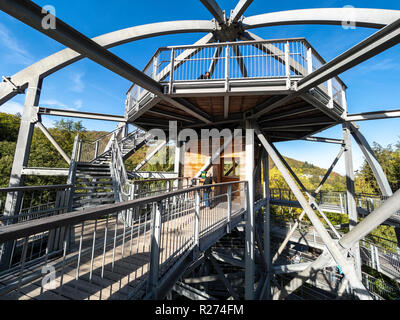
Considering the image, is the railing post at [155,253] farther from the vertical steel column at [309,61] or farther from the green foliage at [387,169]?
the green foliage at [387,169]

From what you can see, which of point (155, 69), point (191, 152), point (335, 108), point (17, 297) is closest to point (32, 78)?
point (155, 69)

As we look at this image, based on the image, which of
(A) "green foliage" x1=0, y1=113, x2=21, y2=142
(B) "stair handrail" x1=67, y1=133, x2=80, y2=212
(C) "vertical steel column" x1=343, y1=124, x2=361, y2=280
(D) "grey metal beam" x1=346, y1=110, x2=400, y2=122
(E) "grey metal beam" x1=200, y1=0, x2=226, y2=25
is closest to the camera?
(B) "stair handrail" x1=67, y1=133, x2=80, y2=212

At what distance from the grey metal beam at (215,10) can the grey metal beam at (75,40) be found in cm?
414

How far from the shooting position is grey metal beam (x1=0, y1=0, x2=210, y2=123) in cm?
268

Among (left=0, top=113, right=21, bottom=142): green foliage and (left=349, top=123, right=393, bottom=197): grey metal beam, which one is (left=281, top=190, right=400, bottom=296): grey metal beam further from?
(left=0, top=113, right=21, bottom=142): green foliage

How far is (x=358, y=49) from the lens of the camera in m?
3.71

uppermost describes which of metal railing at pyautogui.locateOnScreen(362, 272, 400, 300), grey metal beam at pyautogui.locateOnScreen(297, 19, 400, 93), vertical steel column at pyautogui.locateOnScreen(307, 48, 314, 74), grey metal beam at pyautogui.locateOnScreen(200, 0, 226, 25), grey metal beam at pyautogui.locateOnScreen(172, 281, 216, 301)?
grey metal beam at pyautogui.locateOnScreen(200, 0, 226, 25)

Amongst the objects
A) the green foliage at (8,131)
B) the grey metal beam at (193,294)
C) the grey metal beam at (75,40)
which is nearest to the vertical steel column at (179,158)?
the grey metal beam at (193,294)

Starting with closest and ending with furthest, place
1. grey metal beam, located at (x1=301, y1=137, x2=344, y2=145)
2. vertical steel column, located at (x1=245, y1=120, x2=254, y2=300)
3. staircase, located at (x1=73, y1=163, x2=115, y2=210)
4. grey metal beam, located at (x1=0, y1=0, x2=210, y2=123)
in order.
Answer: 1. grey metal beam, located at (x1=0, y1=0, x2=210, y2=123)
2. staircase, located at (x1=73, y1=163, x2=115, y2=210)
3. vertical steel column, located at (x1=245, y1=120, x2=254, y2=300)
4. grey metal beam, located at (x1=301, y1=137, x2=344, y2=145)

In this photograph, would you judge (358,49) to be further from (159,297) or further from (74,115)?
(74,115)

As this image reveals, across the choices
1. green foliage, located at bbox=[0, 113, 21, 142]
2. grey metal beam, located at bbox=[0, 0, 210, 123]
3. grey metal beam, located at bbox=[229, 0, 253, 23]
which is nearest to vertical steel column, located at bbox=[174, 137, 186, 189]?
grey metal beam, located at bbox=[0, 0, 210, 123]

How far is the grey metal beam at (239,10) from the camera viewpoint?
669 cm

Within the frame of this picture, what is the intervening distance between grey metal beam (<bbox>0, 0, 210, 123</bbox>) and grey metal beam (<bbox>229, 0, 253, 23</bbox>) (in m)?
5.14
